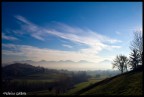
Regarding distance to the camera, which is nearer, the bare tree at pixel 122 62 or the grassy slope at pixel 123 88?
the grassy slope at pixel 123 88

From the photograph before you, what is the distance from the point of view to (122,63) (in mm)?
88688

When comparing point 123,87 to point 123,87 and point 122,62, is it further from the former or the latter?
point 122,62

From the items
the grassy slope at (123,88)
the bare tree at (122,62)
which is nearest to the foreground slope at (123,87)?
the grassy slope at (123,88)

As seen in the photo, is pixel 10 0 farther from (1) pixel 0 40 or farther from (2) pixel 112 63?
(2) pixel 112 63

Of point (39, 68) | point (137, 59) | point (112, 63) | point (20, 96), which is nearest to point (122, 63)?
point (112, 63)

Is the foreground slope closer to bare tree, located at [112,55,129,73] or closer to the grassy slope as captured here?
the grassy slope

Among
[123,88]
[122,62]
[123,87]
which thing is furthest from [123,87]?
[122,62]

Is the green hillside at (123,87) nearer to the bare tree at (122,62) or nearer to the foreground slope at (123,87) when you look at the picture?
the foreground slope at (123,87)

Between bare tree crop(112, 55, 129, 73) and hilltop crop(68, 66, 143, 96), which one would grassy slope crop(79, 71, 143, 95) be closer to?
hilltop crop(68, 66, 143, 96)

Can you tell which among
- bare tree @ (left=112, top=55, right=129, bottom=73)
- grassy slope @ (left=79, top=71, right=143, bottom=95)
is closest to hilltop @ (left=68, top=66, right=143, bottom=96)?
grassy slope @ (left=79, top=71, right=143, bottom=95)

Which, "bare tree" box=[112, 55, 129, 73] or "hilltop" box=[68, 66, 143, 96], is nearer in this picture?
"hilltop" box=[68, 66, 143, 96]

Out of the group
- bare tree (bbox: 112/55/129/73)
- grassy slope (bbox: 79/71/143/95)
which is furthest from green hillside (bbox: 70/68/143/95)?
bare tree (bbox: 112/55/129/73)

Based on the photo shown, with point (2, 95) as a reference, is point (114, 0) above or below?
above

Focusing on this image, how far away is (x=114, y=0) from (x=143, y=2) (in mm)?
1961
